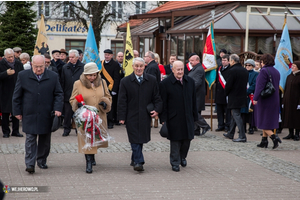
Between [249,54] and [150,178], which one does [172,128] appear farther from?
[249,54]

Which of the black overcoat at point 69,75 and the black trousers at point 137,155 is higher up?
the black overcoat at point 69,75

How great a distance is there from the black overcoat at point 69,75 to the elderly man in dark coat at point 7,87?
42.6 inches

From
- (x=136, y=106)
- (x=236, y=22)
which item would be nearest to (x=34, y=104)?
(x=136, y=106)

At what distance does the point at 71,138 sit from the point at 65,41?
107 feet

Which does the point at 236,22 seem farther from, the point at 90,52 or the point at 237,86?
the point at 237,86

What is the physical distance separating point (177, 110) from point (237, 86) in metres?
3.50

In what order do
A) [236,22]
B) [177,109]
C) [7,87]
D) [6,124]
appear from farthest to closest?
[236,22], [7,87], [6,124], [177,109]

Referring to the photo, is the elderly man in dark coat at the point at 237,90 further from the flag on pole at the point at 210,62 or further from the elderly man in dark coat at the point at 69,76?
the elderly man in dark coat at the point at 69,76

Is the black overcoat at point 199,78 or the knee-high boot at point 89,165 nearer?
the knee-high boot at point 89,165

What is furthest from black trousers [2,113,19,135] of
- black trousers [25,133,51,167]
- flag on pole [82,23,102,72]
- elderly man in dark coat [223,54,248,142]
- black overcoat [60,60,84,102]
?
elderly man in dark coat [223,54,248,142]

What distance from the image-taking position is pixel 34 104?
6809 millimetres

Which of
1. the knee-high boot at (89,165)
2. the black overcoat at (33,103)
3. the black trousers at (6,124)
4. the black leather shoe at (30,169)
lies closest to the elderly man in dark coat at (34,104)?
the black overcoat at (33,103)

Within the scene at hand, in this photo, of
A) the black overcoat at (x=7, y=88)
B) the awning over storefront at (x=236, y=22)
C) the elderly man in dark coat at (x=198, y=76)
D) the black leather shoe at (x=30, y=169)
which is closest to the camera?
the black leather shoe at (x=30, y=169)

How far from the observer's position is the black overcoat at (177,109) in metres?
7.17
